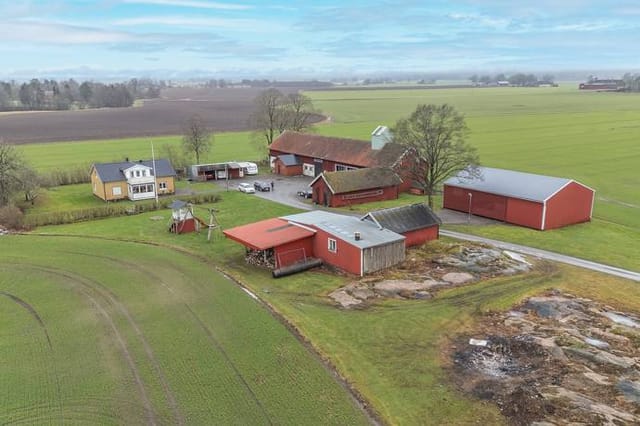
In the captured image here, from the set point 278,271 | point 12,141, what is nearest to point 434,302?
point 278,271

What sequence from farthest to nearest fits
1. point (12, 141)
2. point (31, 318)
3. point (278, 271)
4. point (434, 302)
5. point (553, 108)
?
point (553, 108)
point (12, 141)
point (278, 271)
point (434, 302)
point (31, 318)

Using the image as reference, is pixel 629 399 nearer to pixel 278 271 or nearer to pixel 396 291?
pixel 396 291

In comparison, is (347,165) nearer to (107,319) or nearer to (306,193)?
(306,193)

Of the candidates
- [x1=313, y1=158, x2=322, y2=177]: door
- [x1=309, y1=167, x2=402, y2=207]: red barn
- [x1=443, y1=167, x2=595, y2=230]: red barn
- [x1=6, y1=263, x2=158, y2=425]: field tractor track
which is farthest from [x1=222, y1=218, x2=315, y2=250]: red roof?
[x1=313, y1=158, x2=322, y2=177]: door

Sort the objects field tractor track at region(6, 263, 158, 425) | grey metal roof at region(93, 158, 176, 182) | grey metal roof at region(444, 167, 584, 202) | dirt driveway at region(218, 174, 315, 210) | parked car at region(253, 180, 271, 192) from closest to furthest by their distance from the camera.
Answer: field tractor track at region(6, 263, 158, 425)
grey metal roof at region(444, 167, 584, 202)
dirt driveway at region(218, 174, 315, 210)
grey metal roof at region(93, 158, 176, 182)
parked car at region(253, 180, 271, 192)

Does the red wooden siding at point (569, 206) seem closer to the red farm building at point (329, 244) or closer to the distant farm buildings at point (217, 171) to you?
the red farm building at point (329, 244)

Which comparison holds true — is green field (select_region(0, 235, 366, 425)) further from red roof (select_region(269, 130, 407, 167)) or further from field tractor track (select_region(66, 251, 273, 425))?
red roof (select_region(269, 130, 407, 167))

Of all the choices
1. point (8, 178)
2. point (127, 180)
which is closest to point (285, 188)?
point (127, 180)
